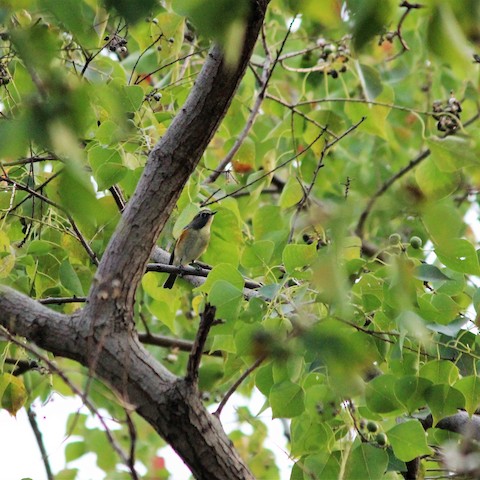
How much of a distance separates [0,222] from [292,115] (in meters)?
1.71

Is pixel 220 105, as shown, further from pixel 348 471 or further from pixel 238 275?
pixel 348 471

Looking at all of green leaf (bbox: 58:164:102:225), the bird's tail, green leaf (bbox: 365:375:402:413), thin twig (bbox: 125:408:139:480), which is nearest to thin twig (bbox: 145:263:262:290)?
the bird's tail

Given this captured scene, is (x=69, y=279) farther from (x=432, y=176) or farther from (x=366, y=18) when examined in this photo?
(x=366, y=18)

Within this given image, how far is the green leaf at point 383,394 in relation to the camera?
3002 millimetres

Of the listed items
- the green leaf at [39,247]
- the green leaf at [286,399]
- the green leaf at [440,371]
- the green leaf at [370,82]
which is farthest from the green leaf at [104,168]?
Result: the green leaf at [370,82]

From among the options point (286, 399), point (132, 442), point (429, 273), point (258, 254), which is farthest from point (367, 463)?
point (132, 442)

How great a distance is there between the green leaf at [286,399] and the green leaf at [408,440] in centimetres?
37

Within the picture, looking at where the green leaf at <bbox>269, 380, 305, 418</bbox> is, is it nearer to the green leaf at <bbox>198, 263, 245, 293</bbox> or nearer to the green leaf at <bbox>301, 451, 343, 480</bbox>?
the green leaf at <bbox>301, 451, 343, 480</bbox>

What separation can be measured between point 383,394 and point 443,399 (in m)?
0.22

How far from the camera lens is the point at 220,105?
2.52m

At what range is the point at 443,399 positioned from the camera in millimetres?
2982

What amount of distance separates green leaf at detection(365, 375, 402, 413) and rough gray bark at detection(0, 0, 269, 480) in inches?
25.3

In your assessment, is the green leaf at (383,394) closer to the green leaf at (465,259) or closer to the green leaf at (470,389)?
the green leaf at (470,389)

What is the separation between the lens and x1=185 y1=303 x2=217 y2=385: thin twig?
236 cm
